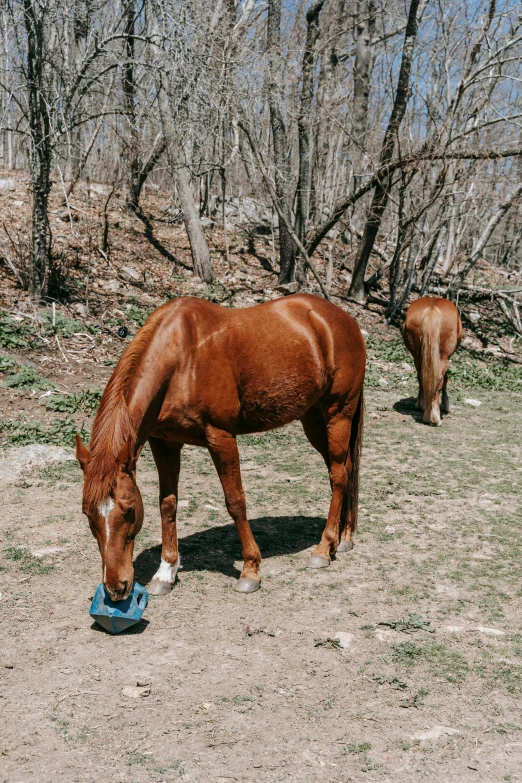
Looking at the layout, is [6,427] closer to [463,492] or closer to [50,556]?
[50,556]

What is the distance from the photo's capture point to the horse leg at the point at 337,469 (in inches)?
199

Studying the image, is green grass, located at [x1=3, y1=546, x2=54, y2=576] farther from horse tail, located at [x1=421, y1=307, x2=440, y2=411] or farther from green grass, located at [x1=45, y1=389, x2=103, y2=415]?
horse tail, located at [x1=421, y1=307, x2=440, y2=411]

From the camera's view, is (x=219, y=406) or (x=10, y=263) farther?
(x=10, y=263)

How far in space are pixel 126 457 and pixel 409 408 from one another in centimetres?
706

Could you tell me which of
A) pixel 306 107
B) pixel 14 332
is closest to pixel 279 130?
pixel 306 107

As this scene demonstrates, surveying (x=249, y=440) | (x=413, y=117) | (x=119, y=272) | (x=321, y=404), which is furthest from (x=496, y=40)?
(x=321, y=404)

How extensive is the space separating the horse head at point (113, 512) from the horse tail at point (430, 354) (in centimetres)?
611

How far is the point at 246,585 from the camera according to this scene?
4457mm

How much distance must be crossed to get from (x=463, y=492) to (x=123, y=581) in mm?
4036

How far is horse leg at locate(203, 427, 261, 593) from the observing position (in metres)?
4.40

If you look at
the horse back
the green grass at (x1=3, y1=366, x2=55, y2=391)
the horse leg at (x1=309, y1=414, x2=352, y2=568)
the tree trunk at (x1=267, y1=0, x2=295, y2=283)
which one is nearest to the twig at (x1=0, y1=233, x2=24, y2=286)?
the green grass at (x1=3, y1=366, x2=55, y2=391)

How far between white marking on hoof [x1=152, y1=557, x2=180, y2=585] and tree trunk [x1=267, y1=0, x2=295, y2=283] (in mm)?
10382

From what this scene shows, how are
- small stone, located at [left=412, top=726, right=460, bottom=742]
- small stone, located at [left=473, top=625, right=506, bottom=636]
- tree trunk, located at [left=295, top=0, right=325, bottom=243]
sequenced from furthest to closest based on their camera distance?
1. tree trunk, located at [left=295, top=0, right=325, bottom=243]
2. small stone, located at [left=473, top=625, right=506, bottom=636]
3. small stone, located at [left=412, top=726, right=460, bottom=742]

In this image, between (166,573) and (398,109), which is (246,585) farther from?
(398,109)
